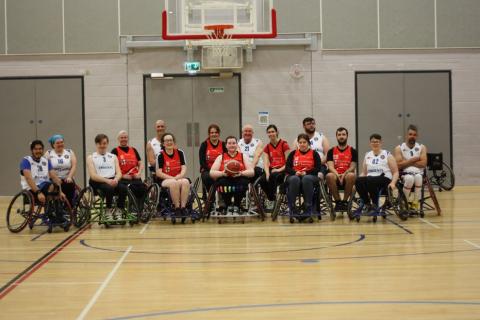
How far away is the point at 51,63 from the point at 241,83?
128 inches

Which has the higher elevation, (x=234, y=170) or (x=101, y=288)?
(x=234, y=170)

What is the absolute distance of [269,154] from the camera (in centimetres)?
920

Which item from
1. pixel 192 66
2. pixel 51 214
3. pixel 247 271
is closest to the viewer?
pixel 247 271

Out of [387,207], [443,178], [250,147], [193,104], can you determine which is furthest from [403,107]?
[387,207]

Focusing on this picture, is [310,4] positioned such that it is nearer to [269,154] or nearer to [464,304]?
[269,154]

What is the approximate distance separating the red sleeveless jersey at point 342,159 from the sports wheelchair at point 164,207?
1661mm

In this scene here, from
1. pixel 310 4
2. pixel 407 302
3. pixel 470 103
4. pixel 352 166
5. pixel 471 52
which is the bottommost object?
pixel 407 302

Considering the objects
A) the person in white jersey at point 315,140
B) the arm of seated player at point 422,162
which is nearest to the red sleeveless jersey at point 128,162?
the person in white jersey at point 315,140

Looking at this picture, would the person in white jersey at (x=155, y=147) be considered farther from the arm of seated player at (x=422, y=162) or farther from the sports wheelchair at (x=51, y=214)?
the arm of seated player at (x=422, y=162)

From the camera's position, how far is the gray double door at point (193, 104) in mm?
13180

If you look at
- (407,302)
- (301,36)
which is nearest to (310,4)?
(301,36)

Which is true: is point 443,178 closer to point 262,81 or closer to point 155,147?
point 262,81

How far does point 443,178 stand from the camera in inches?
503

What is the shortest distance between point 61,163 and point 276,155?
98.4 inches
